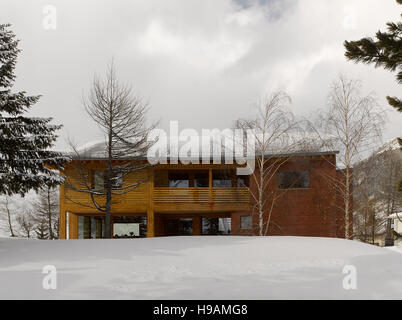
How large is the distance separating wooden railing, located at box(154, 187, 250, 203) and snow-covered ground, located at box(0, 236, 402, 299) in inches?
337

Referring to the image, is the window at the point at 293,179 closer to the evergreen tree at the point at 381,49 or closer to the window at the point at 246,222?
the window at the point at 246,222

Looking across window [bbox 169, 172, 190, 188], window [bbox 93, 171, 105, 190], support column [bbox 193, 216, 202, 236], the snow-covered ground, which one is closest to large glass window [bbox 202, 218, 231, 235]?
support column [bbox 193, 216, 202, 236]

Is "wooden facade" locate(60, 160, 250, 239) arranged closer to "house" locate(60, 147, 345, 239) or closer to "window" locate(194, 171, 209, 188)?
"house" locate(60, 147, 345, 239)

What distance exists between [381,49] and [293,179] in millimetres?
12819

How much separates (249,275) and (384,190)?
3456cm

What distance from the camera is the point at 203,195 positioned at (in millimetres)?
22062

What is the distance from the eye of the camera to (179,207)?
22000mm

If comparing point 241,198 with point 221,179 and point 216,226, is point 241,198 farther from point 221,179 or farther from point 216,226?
point 216,226

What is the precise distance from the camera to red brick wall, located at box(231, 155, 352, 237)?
836 inches

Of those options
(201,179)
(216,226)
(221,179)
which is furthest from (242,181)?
(216,226)

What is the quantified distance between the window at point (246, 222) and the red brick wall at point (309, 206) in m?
0.40

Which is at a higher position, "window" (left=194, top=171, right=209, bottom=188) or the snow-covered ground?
"window" (left=194, top=171, right=209, bottom=188)

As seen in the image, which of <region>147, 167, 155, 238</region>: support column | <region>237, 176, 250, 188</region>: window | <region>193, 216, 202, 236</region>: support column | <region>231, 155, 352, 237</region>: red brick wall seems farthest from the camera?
<region>193, 216, 202, 236</region>: support column
